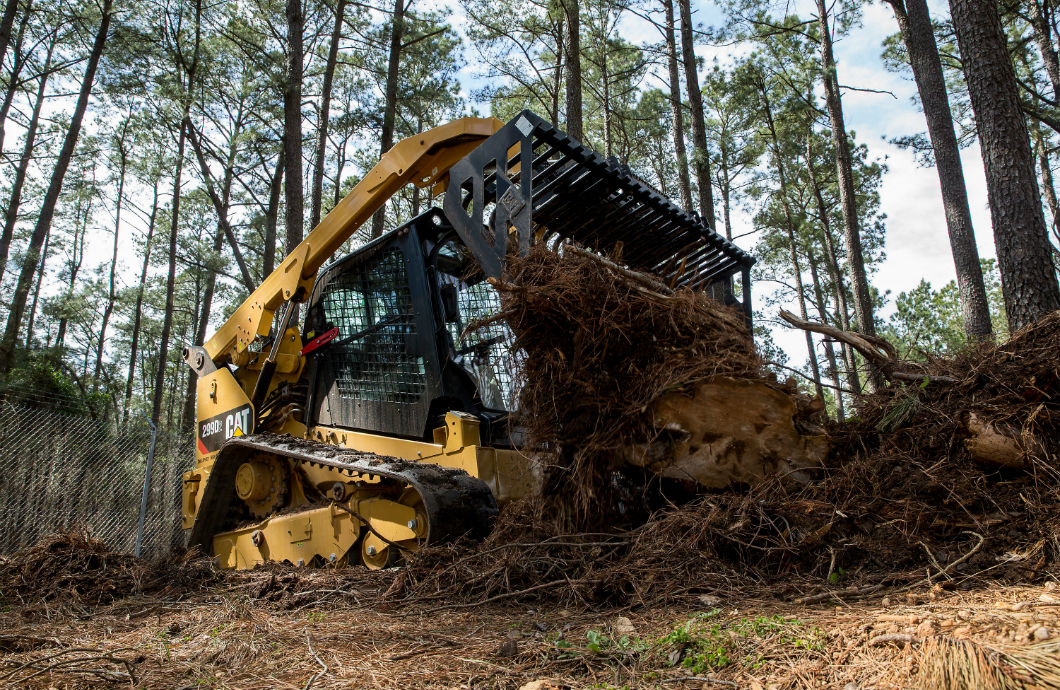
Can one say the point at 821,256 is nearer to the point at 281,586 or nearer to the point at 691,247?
the point at 691,247

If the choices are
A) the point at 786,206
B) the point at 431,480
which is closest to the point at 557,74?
the point at 786,206

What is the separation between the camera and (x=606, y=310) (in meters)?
3.42

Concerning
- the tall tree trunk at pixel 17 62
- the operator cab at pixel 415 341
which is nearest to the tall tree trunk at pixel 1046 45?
the operator cab at pixel 415 341

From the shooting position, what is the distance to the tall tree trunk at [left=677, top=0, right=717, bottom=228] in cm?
1151

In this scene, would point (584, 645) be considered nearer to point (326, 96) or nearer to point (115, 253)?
point (326, 96)

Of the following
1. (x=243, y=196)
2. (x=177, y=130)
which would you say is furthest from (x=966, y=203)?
(x=243, y=196)

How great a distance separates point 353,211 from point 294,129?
22.7ft

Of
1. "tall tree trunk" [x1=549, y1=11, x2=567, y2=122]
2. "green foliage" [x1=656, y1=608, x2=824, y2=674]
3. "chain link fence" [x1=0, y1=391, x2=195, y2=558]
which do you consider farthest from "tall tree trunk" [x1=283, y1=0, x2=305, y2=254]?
"green foliage" [x1=656, y1=608, x2=824, y2=674]

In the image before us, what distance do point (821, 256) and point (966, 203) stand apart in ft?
56.8

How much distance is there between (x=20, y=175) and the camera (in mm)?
17453

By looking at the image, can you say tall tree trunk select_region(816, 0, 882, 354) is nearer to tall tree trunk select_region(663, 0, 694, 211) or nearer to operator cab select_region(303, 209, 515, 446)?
tall tree trunk select_region(663, 0, 694, 211)

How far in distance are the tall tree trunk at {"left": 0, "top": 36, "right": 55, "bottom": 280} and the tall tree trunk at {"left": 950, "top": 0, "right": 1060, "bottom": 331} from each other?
56.6 ft

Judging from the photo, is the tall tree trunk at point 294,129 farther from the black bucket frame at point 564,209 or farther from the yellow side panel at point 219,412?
the black bucket frame at point 564,209

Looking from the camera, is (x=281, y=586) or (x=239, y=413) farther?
(x=239, y=413)
